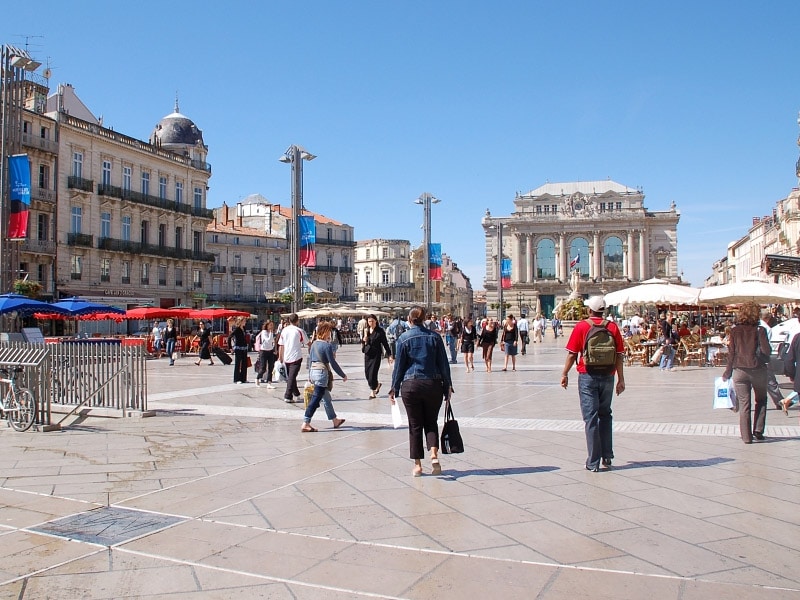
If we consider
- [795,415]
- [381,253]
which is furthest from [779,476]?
[381,253]

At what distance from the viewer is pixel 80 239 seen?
3781 centimetres

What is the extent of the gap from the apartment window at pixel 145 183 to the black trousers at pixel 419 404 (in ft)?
132

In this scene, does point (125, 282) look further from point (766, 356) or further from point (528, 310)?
point (528, 310)

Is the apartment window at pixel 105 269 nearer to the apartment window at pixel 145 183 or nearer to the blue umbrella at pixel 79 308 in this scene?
the apartment window at pixel 145 183

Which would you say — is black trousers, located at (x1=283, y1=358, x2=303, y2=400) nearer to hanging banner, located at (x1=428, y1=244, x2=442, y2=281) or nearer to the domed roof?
hanging banner, located at (x1=428, y1=244, x2=442, y2=281)

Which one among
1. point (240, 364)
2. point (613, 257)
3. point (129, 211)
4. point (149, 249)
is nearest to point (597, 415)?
point (240, 364)

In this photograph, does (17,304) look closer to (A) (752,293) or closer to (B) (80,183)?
(A) (752,293)

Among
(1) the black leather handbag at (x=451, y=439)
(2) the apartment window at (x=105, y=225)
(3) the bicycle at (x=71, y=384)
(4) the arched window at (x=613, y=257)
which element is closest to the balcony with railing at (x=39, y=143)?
(2) the apartment window at (x=105, y=225)

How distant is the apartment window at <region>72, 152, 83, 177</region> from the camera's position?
37969 millimetres

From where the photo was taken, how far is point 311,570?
417cm

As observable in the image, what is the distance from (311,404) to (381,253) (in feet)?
280

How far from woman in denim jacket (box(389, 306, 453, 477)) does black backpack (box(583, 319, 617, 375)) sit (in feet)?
4.38

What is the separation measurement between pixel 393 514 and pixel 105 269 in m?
38.6

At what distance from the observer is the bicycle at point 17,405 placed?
30.6ft
